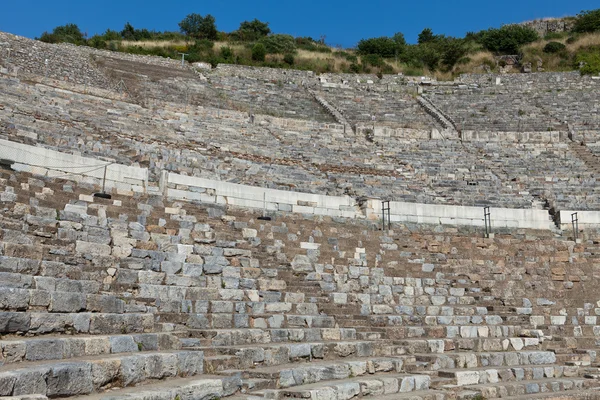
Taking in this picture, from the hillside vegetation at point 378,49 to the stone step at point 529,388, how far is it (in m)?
30.1

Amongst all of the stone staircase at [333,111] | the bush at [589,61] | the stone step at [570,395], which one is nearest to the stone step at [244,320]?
the stone step at [570,395]

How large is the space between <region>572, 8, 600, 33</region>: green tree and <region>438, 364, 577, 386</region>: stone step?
133 ft

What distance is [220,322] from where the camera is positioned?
26.5 ft

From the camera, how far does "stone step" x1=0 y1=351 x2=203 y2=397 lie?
4.30m

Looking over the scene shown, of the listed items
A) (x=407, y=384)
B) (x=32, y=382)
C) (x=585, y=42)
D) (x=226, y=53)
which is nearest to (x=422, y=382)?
(x=407, y=384)

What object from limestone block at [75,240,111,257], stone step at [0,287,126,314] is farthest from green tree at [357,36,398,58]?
stone step at [0,287,126,314]

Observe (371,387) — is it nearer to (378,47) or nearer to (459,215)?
(459,215)

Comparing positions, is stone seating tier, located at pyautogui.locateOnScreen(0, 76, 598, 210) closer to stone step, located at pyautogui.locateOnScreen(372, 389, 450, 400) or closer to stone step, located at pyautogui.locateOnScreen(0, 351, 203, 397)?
stone step, located at pyautogui.locateOnScreen(372, 389, 450, 400)

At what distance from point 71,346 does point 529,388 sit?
6.12 m

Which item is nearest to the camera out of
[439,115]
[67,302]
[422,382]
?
[67,302]

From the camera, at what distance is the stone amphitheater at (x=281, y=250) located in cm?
628

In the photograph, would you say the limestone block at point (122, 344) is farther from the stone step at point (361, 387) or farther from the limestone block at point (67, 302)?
the stone step at point (361, 387)

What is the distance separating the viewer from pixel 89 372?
479 centimetres

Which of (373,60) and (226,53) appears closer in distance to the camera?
(226,53)
